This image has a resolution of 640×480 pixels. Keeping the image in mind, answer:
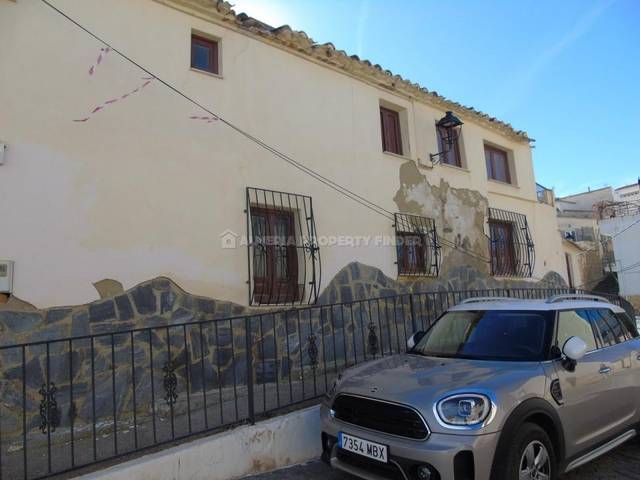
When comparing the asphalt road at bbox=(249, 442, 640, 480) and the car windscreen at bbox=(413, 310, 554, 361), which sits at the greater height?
the car windscreen at bbox=(413, 310, 554, 361)

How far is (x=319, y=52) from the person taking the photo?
7.89 m

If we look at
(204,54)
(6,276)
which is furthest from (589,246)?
(6,276)

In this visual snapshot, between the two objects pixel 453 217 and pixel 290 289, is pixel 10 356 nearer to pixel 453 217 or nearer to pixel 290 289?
pixel 290 289

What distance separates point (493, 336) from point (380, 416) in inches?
51.4

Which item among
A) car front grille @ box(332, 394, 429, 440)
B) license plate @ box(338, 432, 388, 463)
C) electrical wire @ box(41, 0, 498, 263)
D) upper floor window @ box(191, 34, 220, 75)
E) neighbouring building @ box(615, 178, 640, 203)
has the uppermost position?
neighbouring building @ box(615, 178, 640, 203)

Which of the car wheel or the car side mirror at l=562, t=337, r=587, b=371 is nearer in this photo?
the car wheel

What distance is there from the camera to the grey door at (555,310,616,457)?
11.5 ft

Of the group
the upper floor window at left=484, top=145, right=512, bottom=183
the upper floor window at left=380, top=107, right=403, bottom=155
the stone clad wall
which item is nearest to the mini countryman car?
the stone clad wall

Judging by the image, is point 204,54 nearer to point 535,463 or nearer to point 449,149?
point 449,149

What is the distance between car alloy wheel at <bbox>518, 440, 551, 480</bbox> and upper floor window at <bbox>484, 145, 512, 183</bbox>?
9.08m

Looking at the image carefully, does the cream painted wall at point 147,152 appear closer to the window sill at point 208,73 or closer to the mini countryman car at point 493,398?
the window sill at point 208,73

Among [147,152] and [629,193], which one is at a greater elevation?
[629,193]

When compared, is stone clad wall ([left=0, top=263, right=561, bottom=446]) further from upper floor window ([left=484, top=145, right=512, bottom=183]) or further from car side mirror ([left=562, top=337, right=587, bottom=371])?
upper floor window ([left=484, top=145, right=512, bottom=183])

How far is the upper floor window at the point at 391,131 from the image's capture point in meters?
9.13
